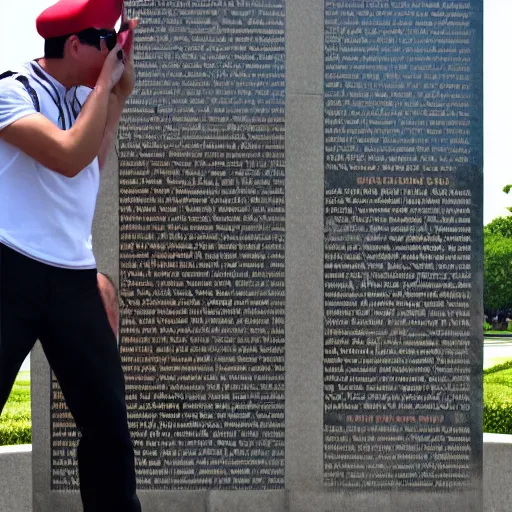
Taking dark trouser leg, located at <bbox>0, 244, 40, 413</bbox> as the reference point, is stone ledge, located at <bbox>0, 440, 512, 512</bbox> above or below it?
below

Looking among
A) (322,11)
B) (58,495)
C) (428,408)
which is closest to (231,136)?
(322,11)

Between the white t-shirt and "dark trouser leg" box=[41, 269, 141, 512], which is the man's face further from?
"dark trouser leg" box=[41, 269, 141, 512]

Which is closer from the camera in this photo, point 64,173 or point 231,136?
point 64,173

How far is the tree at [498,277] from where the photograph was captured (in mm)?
68438

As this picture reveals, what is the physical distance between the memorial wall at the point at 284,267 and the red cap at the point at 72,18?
264 cm

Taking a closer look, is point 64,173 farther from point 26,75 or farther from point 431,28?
point 431,28

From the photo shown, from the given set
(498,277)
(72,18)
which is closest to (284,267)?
(72,18)

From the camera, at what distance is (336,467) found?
21.6 ft

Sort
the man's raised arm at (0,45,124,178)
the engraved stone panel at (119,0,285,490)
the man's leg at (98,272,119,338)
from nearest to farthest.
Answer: the man's raised arm at (0,45,124,178), the man's leg at (98,272,119,338), the engraved stone panel at (119,0,285,490)

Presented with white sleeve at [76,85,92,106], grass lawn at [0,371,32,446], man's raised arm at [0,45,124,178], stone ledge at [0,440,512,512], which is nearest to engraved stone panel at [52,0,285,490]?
stone ledge at [0,440,512,512]

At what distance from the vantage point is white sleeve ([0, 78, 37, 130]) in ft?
11.8

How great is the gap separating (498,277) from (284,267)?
215 feet

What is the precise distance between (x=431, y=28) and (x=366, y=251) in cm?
175

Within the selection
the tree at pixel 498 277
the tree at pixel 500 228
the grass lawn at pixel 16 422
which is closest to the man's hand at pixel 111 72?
the grass lawn at pixel 16 422
